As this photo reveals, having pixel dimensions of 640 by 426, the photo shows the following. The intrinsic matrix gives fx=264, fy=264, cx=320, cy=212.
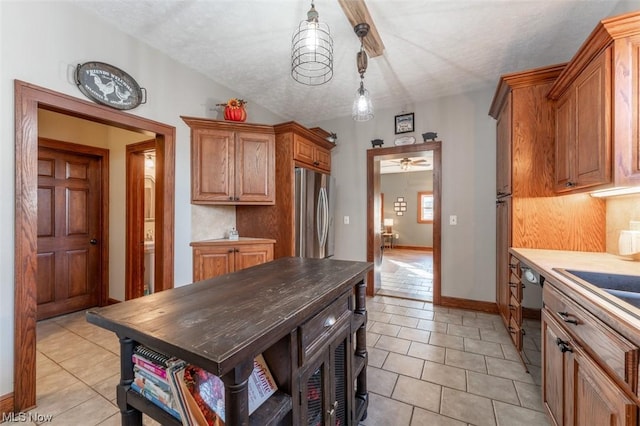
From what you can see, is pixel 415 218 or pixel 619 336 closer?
pixel 619 336

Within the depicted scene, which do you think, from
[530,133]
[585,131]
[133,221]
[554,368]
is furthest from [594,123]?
[133,221]

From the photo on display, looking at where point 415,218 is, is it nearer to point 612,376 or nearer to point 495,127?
point 495,127

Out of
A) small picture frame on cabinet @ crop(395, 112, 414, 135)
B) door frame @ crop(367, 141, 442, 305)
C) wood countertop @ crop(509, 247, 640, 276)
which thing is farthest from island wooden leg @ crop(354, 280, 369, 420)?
small picture frame on cabinet @ crop(395, 112, 414, 135)

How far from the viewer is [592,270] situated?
1467 millimetres

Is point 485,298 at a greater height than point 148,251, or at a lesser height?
lesser

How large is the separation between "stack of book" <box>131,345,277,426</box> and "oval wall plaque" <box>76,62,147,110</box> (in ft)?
6.68

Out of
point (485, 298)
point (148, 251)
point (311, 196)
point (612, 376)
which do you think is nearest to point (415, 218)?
point (485, 298)

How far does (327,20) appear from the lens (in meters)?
2.07

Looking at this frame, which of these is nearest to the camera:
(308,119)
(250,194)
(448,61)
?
(448,61)

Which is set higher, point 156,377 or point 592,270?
point 592,270

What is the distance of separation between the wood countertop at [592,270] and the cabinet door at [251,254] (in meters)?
2.37

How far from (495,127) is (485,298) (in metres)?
2.10

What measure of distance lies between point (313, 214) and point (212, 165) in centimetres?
134

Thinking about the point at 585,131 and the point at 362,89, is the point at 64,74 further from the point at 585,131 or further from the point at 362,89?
the point at 585,131
